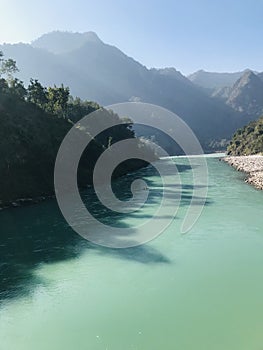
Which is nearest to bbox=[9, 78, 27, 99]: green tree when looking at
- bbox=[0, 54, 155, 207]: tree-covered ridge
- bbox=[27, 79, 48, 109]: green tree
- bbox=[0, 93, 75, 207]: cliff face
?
bbox=[0, 54, 155, 207]: tree-covered ridge

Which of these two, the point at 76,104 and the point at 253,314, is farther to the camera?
the point at 76,104

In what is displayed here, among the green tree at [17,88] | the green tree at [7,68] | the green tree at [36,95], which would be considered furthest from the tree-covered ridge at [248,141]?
the green tree at [7,68]

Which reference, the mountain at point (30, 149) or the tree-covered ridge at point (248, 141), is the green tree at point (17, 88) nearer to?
the mountain at point (30, 149)

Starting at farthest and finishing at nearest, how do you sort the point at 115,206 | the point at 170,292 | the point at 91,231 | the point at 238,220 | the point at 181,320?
the point at 115,206
the point at 238,220
the point at 91,231
the point at 170,292
the point at 181,320

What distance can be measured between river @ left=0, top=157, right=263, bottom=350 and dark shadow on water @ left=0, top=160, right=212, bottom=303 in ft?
0.23

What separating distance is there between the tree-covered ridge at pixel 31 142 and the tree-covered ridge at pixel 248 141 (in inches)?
2017


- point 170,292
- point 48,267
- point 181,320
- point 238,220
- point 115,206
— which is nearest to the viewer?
point 181,320

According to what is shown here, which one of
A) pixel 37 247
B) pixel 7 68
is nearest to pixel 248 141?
pixel 7 68

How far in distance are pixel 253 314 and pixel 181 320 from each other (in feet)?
10.3

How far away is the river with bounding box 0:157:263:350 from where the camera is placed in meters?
13.3

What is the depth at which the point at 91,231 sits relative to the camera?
28031mm

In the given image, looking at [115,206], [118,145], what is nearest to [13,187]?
[115,206]

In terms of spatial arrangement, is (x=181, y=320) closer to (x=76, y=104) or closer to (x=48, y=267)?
(x=48, y=267)

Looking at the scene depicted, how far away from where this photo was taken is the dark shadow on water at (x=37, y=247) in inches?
747
